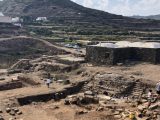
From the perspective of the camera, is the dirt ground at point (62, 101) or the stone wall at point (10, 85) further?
the stone wall at point (10, 85)

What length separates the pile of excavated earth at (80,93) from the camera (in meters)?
21.1

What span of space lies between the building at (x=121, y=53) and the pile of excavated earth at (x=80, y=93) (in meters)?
0.82

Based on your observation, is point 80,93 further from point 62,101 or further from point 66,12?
point 66,12

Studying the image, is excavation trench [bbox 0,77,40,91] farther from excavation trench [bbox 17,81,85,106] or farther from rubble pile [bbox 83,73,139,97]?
rubble pile [bbox 83,73,139,97]

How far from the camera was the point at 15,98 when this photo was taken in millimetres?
23844

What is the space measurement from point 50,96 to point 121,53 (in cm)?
798

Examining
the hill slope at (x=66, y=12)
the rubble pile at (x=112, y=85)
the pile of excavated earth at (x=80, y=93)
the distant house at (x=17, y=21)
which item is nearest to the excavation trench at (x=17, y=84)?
the pile of excavated earth at (x=80, y=93)

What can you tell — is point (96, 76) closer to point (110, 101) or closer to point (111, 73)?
point (111, 73)

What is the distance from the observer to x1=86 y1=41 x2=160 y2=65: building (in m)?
30.0

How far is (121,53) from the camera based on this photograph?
30453mm

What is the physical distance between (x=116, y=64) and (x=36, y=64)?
7.85m

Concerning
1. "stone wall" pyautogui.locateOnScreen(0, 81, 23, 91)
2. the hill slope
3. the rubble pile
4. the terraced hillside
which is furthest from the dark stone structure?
the hill slope

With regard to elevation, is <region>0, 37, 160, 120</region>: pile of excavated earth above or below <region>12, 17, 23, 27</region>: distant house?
below

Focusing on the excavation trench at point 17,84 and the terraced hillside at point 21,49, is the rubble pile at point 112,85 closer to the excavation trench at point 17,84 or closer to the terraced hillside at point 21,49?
the excavation trench at point 17,84
